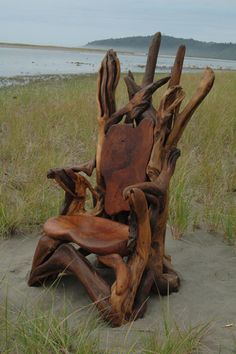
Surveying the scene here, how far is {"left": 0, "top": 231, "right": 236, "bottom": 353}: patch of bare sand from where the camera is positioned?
2.96 m

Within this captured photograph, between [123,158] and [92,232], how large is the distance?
58 cm

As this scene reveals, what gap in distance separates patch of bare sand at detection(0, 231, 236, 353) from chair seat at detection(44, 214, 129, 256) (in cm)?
39

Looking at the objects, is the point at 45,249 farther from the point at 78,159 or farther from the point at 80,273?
the point at 78,159

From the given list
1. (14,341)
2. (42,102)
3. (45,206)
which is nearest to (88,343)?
(14,341)

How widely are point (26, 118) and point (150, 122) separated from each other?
192 inches

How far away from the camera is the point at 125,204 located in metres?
3.61

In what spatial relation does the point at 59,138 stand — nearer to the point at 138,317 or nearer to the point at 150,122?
the point at 150,122

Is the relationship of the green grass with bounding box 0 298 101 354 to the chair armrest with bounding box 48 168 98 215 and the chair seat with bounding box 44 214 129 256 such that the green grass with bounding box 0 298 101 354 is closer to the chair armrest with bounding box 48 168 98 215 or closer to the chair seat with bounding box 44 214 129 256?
the chair seat with bounding box 44 214 129 256

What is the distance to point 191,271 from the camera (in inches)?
152

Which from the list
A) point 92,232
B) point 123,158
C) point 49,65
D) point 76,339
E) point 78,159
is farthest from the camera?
point 49,65

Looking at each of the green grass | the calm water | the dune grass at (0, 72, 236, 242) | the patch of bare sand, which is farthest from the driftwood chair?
the calm water

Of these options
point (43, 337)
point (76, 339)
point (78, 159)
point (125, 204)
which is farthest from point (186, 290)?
point (78, 159)

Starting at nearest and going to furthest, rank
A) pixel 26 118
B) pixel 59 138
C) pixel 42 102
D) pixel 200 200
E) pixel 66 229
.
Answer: pixel 66 229
pixel 200 200
pixel 59 138
pixel 26 118
pixel 42 102

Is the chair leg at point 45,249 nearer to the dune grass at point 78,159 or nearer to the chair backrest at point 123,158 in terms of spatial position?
the chair backrest at point 123,158
